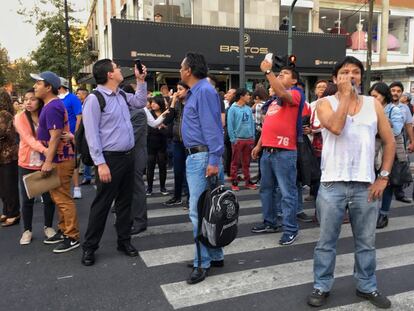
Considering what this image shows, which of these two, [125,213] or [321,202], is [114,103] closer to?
[125,213]

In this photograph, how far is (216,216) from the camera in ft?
11.8

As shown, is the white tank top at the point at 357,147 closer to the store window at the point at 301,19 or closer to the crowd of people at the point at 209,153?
the crowd of people at the point at 209,153

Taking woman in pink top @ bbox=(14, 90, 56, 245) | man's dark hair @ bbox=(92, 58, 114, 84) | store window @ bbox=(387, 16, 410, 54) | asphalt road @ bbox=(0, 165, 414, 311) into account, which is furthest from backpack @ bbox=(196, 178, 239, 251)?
store window @ bbox=(387, 16, 410, 54)

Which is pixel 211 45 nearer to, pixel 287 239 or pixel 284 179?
pixel 284 179

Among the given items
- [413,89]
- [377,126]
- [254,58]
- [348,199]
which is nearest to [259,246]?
[348,199]

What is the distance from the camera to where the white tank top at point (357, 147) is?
3064mm

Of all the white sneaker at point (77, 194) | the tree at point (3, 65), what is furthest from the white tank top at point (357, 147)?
the tree at point (3, 65)

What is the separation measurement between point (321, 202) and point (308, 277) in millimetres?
1001

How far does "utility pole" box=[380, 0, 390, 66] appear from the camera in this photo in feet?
83.1

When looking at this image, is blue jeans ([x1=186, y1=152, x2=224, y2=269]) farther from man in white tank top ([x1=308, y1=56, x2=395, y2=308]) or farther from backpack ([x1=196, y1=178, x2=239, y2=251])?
man in white tank top ([x1=308, y1=56, x2=395, y2=308])

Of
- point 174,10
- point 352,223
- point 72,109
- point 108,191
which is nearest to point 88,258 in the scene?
point 108,191

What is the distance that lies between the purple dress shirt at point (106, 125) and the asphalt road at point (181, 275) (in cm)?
115

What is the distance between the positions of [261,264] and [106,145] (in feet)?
6.48

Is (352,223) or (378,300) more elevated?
(352,223)
